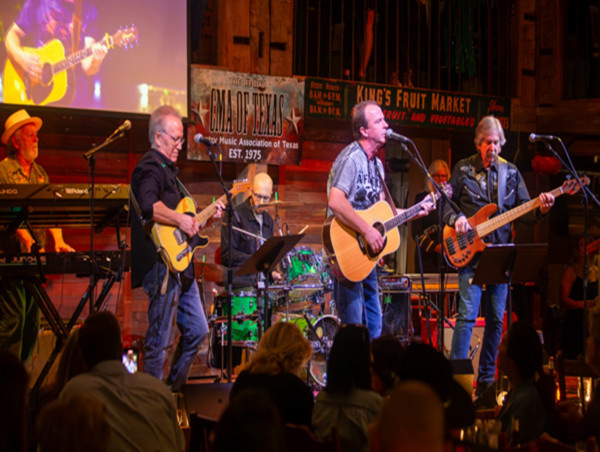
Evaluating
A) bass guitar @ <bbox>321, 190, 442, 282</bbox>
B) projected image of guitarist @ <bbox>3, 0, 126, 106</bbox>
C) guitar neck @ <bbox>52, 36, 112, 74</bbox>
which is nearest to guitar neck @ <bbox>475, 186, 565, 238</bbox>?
bass guitar @ <bbox>321, 190, 442, 282</bbox>

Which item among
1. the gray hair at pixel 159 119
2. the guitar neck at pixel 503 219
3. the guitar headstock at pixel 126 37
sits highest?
the guitar headstock at pixel 126 37

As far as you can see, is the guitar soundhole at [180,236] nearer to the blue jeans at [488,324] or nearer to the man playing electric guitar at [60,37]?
the blue jeans at [488,324]

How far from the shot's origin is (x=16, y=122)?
7348 mm

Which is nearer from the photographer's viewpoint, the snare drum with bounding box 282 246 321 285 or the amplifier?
the snare drum with bounding box 282 246 321 285

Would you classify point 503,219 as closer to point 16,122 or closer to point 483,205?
point 483,205

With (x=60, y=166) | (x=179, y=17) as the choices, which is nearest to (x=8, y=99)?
(x=60, y=166)

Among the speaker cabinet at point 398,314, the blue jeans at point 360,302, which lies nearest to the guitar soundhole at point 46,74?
the blue jeans at point 360,302

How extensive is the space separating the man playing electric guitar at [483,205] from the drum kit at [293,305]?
1687mm

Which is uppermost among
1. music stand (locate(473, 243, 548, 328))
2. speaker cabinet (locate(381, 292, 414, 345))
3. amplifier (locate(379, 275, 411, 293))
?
music stand (locate(473, 243, 548, 328))

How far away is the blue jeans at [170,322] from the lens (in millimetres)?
5449

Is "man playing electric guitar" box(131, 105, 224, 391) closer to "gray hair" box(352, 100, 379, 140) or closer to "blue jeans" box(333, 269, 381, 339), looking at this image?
"blue jeans" box(333, 269, 381, 339)

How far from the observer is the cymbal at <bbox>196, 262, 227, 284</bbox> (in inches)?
298

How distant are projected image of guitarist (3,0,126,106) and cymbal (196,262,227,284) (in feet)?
8.47

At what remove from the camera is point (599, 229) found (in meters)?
10.3
